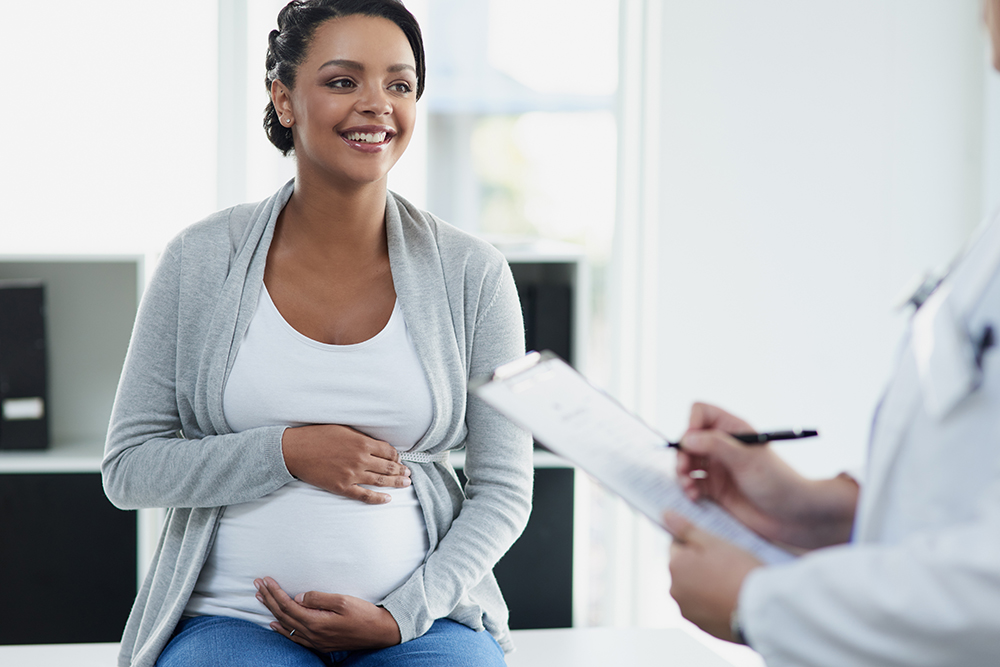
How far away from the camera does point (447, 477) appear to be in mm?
1521

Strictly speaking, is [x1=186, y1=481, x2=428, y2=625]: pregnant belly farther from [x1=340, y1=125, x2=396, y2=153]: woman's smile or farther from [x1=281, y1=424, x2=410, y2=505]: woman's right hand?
[x1=340, y1=125, x2=396, y2=153]: woman's smile

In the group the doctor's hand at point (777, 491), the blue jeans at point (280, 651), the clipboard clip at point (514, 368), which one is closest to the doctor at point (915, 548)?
the doctor's hand at point (777, 491)

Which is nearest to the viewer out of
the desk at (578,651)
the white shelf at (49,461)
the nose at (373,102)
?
the nose at (373,102)

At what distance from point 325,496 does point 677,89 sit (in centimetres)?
189

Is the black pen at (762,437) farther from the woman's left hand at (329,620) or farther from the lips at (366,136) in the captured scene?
the lips at (366,136)

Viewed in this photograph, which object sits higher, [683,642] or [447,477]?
[447,477]

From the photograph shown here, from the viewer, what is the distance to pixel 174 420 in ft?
4.78

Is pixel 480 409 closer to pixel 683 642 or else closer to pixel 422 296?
pixel 422 296

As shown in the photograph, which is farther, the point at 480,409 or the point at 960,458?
the point at 480,409

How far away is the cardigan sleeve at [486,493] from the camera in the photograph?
140 cm

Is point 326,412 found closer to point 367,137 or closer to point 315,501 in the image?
point 315,501

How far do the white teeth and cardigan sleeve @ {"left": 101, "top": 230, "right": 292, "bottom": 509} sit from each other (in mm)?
273

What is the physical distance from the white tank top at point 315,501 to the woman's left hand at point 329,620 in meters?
0.04

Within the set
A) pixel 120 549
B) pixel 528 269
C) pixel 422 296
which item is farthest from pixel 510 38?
pixel 120 549
